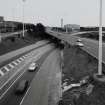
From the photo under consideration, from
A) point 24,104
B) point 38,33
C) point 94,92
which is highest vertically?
point 38,33

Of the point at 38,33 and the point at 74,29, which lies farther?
the point at 74,29

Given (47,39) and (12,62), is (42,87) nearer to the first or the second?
(12,62)

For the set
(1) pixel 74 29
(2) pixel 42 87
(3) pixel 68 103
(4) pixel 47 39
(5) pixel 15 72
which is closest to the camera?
(3) pixel 68 103

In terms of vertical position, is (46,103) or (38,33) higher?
(38,33)

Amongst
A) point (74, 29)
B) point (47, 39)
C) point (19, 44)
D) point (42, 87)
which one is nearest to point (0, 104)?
point (42, 87)

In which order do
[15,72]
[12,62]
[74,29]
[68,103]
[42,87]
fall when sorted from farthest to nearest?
[74,29]
[12,62]
[15,72]
[42,87]
[68,103]

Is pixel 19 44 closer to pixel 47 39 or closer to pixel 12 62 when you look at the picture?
pixel 12 62

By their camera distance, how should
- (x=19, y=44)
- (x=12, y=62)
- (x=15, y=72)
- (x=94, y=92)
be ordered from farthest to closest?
(x=19, y=44), (x=12, y=62), (x=15, y=72), (x=94, y=92)

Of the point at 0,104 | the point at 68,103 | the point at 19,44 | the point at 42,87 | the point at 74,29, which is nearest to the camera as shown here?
the point at 68,103

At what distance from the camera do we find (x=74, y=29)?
178 meters

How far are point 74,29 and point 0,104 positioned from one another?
156413 millimetres

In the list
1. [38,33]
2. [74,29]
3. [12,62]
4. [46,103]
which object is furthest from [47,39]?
[46,103]

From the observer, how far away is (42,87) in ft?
114

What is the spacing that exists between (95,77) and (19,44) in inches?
2403
